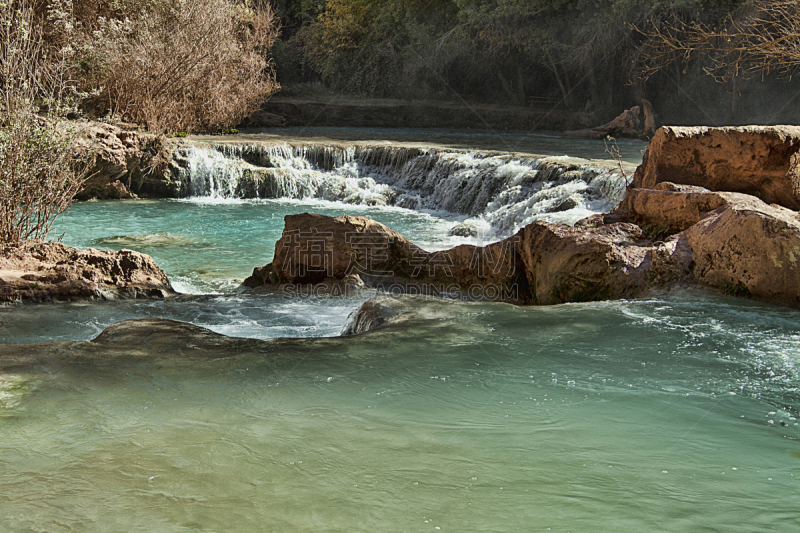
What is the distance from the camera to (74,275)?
5953mm

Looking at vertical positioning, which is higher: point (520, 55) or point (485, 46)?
point (485, 46)

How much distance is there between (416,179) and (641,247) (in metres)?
10.1

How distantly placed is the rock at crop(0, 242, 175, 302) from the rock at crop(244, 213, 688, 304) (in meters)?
→ 1.16

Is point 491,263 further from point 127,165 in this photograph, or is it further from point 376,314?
point 127,165

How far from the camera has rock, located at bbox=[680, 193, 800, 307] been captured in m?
4.44

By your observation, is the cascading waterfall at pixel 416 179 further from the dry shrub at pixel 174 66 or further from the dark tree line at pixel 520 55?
the dark tree line at pixel 520 55

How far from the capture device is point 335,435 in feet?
9.00

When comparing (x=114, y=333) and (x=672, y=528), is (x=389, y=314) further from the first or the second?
(x=672, y=528)

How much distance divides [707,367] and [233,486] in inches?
97.3

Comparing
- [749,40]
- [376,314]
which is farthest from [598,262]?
[749,40]

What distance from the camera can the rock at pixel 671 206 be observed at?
214 inches

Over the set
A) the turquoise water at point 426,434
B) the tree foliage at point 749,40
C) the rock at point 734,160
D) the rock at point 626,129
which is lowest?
the turquoise water at point 426,434

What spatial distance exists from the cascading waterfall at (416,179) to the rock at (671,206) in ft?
15.8

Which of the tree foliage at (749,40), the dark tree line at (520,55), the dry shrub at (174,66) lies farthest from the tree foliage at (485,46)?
the dry shrub at (174,66)
